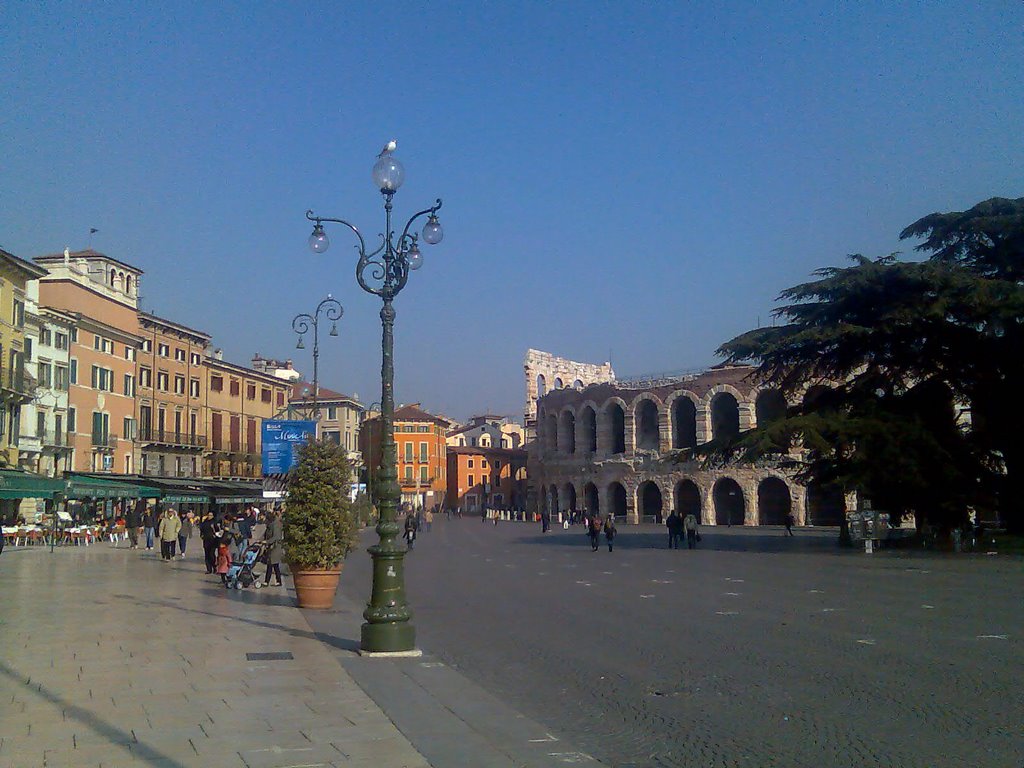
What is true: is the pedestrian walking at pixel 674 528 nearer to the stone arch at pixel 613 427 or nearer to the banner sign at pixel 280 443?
the banner sign at pixel 280 443

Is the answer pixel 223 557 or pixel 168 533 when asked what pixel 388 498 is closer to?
pixel 223 557

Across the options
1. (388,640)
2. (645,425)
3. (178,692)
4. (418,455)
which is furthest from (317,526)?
(418,455)

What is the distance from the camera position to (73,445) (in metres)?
46.7

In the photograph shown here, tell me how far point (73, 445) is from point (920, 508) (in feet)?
125

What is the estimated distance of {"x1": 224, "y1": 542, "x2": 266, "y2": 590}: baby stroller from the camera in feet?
62.9

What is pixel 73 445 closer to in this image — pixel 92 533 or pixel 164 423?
pixel 92 533

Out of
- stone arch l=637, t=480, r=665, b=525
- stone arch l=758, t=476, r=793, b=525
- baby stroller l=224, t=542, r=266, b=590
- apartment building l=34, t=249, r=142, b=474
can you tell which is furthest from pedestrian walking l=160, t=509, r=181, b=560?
stone arch l=637, t=480, r=665, b=525

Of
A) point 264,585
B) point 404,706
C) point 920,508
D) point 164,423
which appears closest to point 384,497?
point 404,706

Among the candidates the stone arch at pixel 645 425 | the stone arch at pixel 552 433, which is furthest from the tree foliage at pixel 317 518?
the stone arch at pixel 552 433

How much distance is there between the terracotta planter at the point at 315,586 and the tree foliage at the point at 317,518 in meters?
0.14

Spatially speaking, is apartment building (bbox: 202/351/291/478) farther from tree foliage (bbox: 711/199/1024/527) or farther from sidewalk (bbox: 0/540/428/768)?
sidewalk (bbox: 0/540/428/768)

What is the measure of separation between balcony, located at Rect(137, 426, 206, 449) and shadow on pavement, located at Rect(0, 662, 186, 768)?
4986 cm

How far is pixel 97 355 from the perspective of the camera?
49688 millimetres

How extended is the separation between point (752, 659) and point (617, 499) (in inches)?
2580
